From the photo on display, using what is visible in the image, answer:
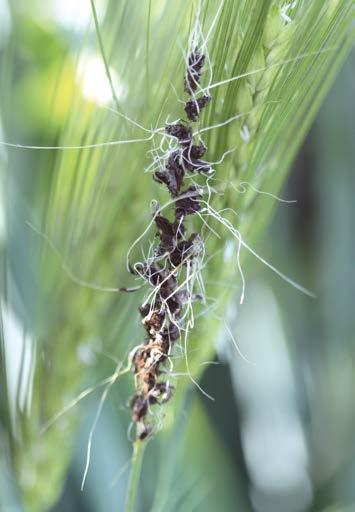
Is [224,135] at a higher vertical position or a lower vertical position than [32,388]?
higher

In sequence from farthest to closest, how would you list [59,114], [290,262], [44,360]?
1. [290,262]
2. [59,114]
3. [44,360]

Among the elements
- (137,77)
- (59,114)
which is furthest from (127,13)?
(59,114)

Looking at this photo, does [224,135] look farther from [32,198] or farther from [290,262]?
[290,262]

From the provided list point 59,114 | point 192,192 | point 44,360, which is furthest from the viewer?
point 59,114

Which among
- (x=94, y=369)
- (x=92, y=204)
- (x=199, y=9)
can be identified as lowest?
(x=94, y=369)

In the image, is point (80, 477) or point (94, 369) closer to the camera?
point (94, 369)

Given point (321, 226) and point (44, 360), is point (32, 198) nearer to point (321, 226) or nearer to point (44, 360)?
point (44, 360)

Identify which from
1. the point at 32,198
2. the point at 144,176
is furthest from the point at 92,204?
the point at 32,198
